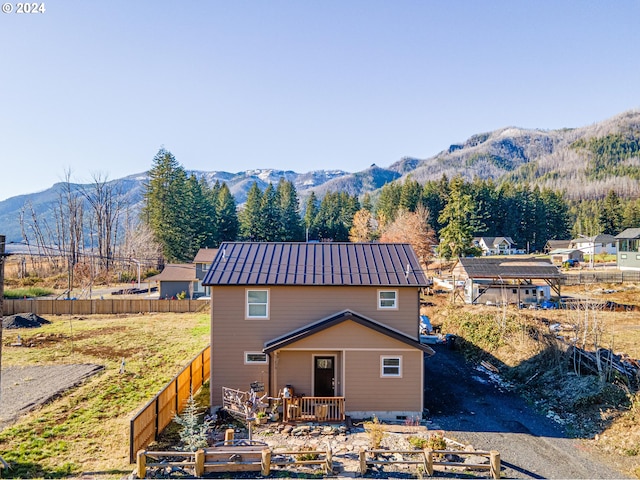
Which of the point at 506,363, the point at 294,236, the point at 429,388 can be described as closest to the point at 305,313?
the point at 429,388

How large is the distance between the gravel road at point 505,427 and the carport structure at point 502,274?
1453 cm

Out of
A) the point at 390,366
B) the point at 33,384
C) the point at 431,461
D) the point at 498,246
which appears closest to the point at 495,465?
the point at 431,461

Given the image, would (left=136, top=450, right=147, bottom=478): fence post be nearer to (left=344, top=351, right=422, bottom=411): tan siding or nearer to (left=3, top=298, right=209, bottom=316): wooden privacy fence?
(left=344, top=351, right=422, bottom=411): tan siding

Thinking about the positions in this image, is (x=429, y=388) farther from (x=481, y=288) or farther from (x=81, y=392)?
(x=481, y=288)

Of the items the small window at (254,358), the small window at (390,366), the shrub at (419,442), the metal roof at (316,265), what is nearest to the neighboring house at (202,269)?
the metal roof at (316,265)

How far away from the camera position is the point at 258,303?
50.3 feet

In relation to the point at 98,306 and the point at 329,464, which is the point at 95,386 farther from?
the point at 98,306

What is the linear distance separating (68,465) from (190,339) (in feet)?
48.9

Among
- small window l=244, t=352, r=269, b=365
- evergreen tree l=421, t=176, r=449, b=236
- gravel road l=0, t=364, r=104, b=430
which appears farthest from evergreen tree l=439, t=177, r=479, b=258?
gravel road l=0, t=364, r=104, b=430

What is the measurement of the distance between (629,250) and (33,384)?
209 feet

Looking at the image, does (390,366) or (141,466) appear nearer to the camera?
(141,466)

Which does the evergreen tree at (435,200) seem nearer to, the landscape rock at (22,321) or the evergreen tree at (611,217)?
the evergreen tree at (611,217)

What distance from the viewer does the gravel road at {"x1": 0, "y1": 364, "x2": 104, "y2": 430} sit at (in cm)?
1477

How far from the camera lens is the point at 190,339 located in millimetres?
25547
